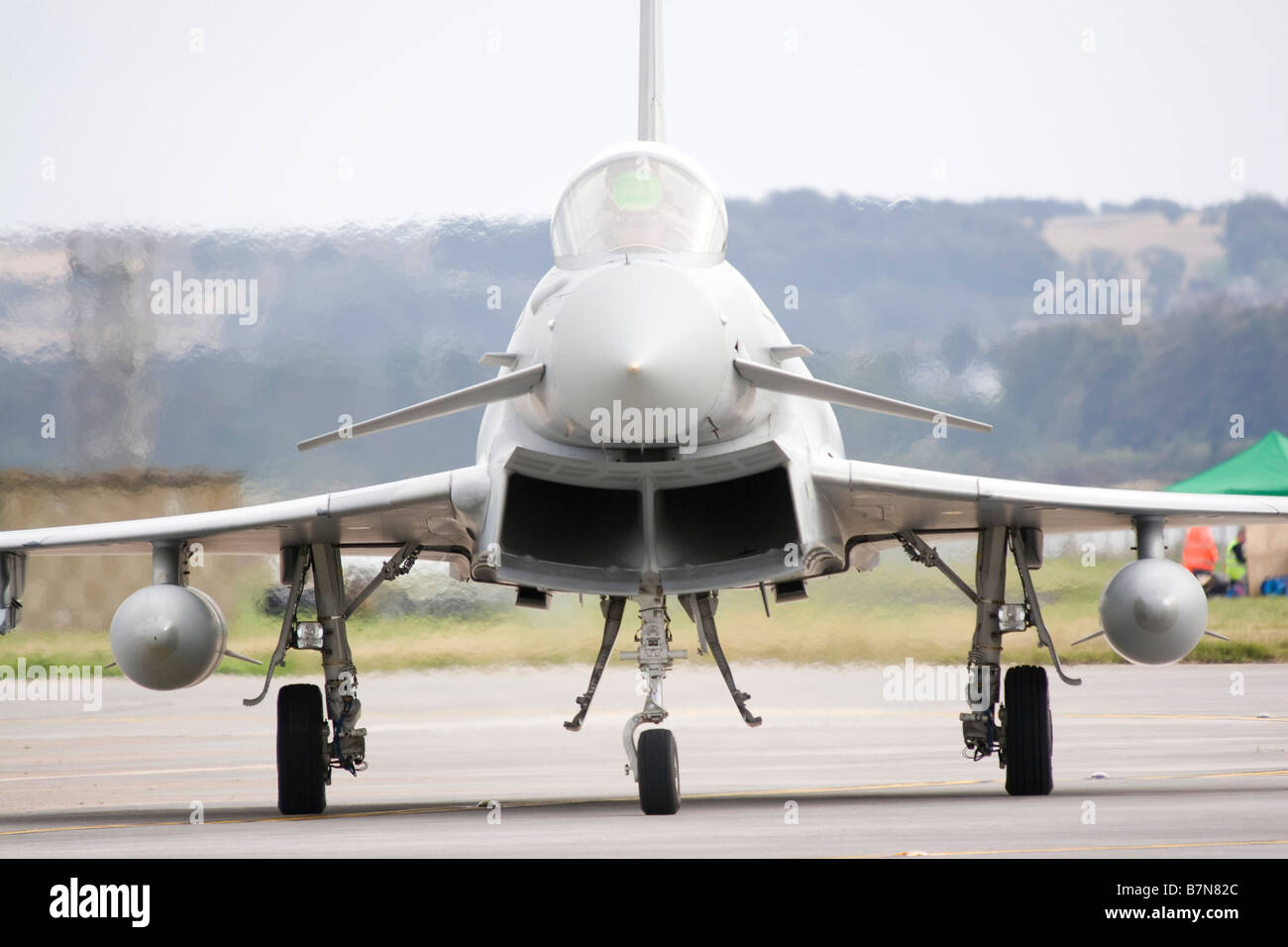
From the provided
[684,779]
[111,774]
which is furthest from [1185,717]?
[111,774]

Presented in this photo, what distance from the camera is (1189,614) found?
9750 mm

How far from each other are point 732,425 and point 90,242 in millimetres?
12587

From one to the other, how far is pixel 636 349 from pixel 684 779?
5438 mm

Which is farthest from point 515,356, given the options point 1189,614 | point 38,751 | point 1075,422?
point 1075,422

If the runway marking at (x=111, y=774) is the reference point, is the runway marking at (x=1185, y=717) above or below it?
above

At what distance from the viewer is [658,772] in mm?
9266

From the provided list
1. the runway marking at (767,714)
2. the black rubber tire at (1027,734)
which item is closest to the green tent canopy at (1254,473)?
the runway marking at (767,714)

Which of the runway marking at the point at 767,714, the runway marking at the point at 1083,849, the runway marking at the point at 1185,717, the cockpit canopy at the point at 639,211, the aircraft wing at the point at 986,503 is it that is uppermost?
the cockpit canopy at the point at 639,211

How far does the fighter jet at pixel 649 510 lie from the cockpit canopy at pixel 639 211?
0.01m

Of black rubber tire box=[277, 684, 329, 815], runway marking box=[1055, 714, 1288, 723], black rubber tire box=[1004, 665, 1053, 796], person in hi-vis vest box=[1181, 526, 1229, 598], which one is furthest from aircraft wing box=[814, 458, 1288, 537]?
person in hi-vis vest box=[1181, 526, 1229, 598]

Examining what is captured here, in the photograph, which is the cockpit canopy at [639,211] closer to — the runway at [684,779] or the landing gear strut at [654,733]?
the landing gear strut at [654,733]

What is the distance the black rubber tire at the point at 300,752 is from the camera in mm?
10508

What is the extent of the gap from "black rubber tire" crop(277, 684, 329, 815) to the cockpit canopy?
127 inches
